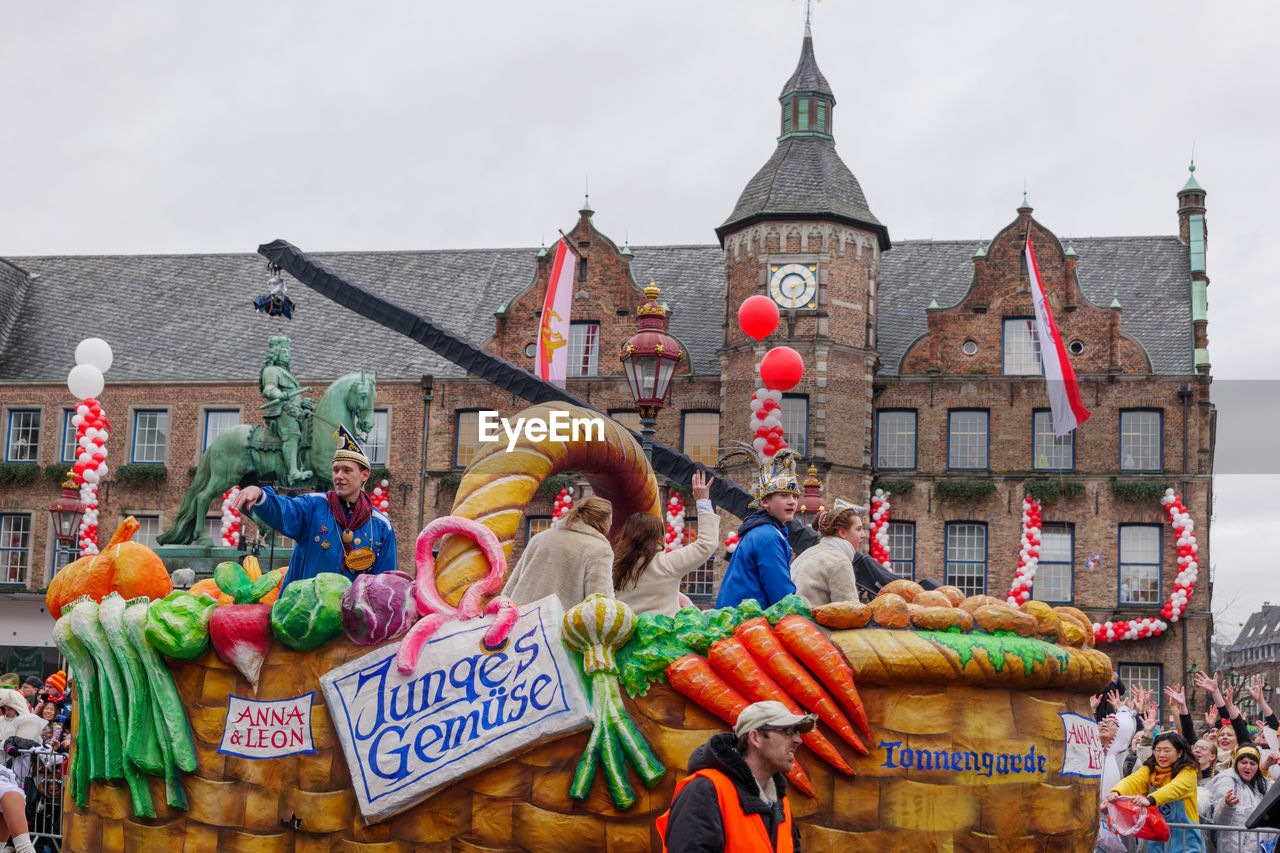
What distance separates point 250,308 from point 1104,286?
21.4 metres

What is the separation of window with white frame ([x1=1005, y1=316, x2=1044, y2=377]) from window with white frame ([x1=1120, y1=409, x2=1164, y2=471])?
7.39 ft

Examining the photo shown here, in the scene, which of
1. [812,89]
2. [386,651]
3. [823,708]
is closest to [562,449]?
[386,651]

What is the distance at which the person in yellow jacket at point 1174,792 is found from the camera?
813 centimetres

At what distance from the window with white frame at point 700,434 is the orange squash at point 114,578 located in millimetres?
23393

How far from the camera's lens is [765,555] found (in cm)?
729

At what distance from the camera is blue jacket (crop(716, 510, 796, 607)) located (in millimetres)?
7258

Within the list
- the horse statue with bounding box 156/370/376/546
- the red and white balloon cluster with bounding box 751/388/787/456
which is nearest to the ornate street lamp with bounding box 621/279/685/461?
the horse statue with bounding box 156/370/376/546

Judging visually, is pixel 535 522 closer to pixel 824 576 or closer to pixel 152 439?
pixel 152 439

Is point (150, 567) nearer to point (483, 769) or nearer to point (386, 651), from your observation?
point (386, 651)

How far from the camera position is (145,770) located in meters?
6.84

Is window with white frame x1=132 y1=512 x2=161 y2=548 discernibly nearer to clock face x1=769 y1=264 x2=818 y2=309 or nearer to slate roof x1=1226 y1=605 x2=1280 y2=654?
clock face x1=769 y1=264 x2=818 y2=309

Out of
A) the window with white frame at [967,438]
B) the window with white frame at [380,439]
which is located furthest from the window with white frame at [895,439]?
the window with white frame at [380,439]

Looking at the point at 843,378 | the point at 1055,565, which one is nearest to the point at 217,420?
the point at 843,378

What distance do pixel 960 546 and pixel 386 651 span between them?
24.7m
